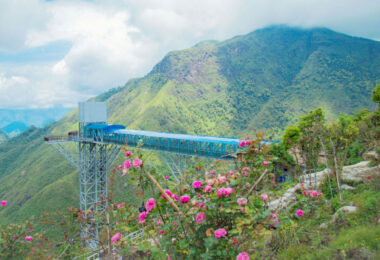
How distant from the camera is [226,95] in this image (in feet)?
253

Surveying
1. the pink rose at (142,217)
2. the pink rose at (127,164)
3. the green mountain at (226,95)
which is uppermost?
the green mountain at (226,95)

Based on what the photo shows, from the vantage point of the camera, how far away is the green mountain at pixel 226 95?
50719 mm

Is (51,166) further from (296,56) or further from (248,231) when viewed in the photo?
(296,56)

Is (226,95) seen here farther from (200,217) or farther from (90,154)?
(200,217)

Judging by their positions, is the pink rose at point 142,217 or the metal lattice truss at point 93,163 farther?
the metal lattice truss at point 93,163

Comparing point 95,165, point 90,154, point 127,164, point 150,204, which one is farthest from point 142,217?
point 90,154

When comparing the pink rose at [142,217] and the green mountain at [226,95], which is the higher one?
the green mountain at [226,95]

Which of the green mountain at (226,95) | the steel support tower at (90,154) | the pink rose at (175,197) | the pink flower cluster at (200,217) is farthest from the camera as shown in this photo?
the green mountain at (226,95)

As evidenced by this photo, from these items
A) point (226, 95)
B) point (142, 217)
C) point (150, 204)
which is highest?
point (226, 95)

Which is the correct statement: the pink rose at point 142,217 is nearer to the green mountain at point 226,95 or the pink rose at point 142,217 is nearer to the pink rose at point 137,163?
the pink rose at point 137,163

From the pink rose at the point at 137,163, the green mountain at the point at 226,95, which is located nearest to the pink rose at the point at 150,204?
the pink rose at the point at 137,163

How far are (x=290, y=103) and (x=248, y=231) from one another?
64.9 meters

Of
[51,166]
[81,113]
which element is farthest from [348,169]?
[51,166]

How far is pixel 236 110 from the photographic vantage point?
229 ft
